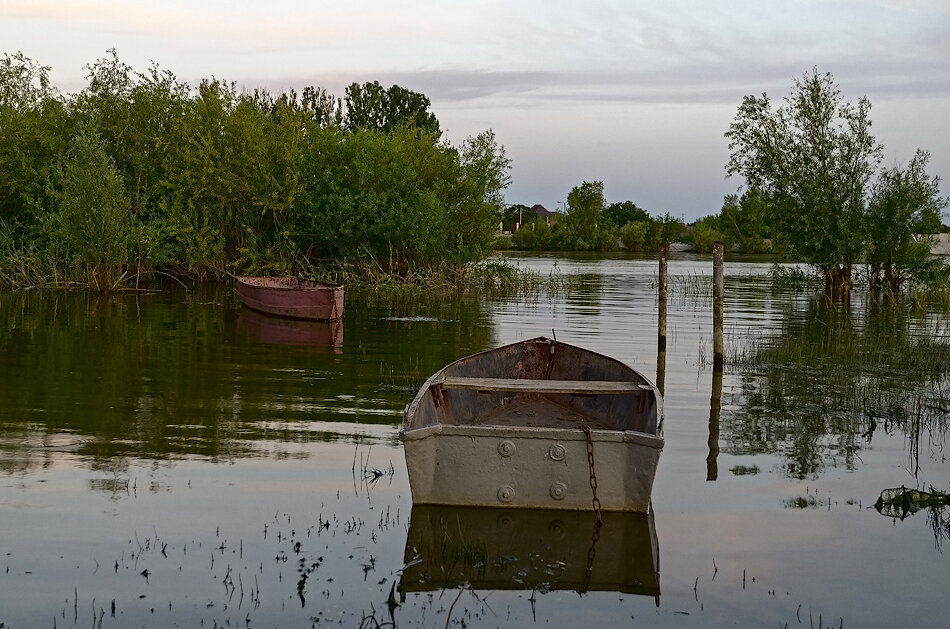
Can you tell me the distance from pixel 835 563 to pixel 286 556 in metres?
4.07

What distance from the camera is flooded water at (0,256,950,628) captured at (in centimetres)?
696

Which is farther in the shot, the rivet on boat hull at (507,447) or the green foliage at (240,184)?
the green foliage at (240,184)

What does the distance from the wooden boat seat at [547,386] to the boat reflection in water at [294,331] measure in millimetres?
10731

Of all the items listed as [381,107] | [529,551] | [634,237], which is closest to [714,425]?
[529,551]

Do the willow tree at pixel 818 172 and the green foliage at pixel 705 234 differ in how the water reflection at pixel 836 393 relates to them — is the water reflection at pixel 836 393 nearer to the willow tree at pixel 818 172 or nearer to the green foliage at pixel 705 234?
the willow tree at pixel 818 172

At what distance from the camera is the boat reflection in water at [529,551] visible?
7.46m

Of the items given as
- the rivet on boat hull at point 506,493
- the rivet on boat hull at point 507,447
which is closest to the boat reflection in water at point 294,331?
the rivet on boat hull at point 506,493

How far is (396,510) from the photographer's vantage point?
9.16 m

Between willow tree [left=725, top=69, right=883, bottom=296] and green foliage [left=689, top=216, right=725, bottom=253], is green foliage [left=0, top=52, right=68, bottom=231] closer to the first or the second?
willow tree [left=725, top=69, right=883, bottom=296]

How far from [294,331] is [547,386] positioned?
16.0m

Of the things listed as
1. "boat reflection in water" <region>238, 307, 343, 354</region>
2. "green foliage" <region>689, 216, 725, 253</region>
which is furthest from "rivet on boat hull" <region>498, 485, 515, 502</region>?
"green foliage" <region>689, 216, 725, 253</region>

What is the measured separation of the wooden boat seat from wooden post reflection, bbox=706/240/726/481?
49.3 inches

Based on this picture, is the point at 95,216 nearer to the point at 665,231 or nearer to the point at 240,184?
the point at 240,184

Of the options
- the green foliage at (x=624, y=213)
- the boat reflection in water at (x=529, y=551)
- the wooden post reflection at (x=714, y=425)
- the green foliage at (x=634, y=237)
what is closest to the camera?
the boat reflection in water at (x=529, y=551)
